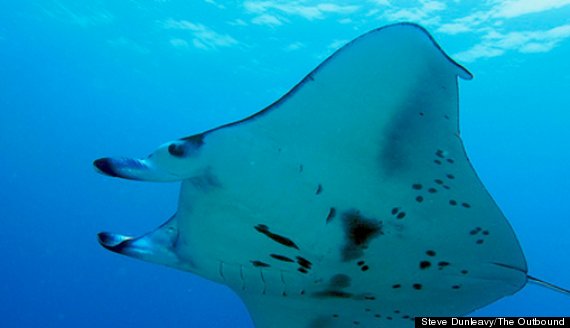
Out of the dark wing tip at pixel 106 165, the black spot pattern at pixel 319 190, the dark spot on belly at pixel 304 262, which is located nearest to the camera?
the dark wing tip at pixel 106 165

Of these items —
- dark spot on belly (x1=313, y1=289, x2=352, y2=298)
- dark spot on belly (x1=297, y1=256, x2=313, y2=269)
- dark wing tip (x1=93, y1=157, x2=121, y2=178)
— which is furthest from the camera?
dark spot on belly (x1=313, y1=289, x2=352, y2=298)

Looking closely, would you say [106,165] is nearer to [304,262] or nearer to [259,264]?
[259,264]

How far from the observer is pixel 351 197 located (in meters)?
2.06

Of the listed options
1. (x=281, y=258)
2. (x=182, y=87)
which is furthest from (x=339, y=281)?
(x=182, y=87)

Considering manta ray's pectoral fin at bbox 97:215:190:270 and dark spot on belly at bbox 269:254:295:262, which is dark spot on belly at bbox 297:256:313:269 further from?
manta ray's pectoral fin at bbox 97:215:190:270

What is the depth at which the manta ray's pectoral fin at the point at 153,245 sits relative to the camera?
229 centimetres

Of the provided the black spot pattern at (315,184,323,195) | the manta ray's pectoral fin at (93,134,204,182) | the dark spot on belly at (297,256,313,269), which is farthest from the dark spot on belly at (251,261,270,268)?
the manta ray's pectoral fin at (93,134,204,182)

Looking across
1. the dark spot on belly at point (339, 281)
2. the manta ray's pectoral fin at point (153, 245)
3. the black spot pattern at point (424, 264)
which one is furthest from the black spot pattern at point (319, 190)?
the manta ray's pectoral fin at point (153, 245)

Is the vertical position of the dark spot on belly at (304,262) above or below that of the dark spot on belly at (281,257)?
below

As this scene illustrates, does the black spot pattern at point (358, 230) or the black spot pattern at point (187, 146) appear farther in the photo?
the black spot pattern at point (358, 230)

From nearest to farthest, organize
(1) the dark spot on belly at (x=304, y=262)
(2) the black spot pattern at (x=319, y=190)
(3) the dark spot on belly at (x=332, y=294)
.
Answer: (2) the black spot pattern at (x=319, y=190) < (1) the dark spot on belly at (x=304, y=262) < (3) the dark spot on belly at (x=332, y=294)

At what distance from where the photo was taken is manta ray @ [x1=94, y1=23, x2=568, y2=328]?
71.4 inches

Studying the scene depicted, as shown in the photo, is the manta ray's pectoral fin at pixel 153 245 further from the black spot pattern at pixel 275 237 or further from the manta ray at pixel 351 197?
the black spot pattern at pixel 275 237

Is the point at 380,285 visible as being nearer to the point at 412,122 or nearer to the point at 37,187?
the point at 412,122
